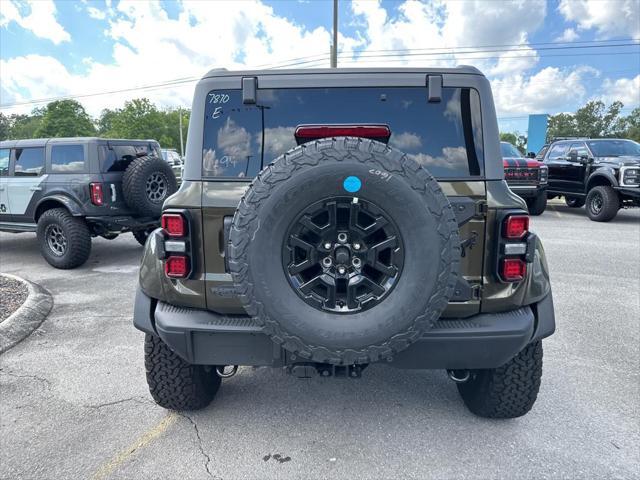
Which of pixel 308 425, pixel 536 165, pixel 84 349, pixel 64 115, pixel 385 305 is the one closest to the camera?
pixel 385 305

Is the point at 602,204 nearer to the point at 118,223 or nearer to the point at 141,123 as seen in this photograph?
the point at 118,223

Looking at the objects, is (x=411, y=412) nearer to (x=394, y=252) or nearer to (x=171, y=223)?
(x=394, y=252)

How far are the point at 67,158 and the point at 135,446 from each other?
533cm

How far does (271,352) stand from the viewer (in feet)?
6.70

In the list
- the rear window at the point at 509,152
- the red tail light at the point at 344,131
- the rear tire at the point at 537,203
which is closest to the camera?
the red tail light at the point at 344,131

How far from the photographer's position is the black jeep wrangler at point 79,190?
19.7ft

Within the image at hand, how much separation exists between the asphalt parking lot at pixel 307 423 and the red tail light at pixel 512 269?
3.20ft

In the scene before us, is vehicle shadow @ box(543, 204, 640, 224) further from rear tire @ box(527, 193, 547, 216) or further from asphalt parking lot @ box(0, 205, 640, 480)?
asphalt parking lot @ box(0, 205, 640, 480)

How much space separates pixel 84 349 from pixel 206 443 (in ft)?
5.96

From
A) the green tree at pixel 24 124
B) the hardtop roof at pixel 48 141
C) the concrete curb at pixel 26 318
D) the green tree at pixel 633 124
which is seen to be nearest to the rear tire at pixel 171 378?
the concrete curb at pixel 26 318

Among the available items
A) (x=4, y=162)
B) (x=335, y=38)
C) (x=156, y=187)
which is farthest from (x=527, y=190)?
(x=335, y=38)

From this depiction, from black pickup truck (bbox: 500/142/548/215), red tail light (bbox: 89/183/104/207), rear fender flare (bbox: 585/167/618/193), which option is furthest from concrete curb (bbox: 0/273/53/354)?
rear fender flare (bbox: 585/167/618/193)

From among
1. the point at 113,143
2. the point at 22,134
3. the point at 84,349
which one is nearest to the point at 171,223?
the point at 84,349

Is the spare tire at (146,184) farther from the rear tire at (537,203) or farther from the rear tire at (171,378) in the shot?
the rear tire at (537,203)
